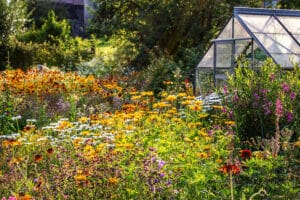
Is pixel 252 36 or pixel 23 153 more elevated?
pixel 252 36

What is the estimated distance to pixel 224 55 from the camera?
1057cm

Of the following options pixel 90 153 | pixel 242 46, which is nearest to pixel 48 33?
pixel 242 46

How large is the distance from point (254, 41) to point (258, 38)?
0.50 ft

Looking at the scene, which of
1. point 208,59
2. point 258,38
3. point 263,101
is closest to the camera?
point 263,101

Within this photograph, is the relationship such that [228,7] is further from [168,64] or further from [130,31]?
[168,64]

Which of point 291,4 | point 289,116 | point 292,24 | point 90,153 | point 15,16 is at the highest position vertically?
point 291,4

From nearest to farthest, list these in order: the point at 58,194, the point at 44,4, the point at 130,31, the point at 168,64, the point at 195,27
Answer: the point at 58,194
the point at 168,64
the point at 195,27
the point at 130,31
the point at 44,4

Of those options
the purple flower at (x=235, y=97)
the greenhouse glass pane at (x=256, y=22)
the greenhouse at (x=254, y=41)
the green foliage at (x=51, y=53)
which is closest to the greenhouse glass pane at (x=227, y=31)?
the greenhouse at (x=254, y=41)

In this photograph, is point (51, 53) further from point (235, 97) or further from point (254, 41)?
point (235, 97)

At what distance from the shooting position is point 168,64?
13.0 metres

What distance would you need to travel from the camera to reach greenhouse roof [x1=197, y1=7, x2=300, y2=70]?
30.4 feet

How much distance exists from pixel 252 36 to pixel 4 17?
1160 cm

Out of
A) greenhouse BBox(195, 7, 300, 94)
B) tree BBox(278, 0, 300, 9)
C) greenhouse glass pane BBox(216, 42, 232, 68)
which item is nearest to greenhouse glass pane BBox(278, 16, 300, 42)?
greenhouse BBox(195, 7, 300, 94)

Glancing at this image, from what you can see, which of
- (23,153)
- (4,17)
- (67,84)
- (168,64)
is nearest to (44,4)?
(4,17)
